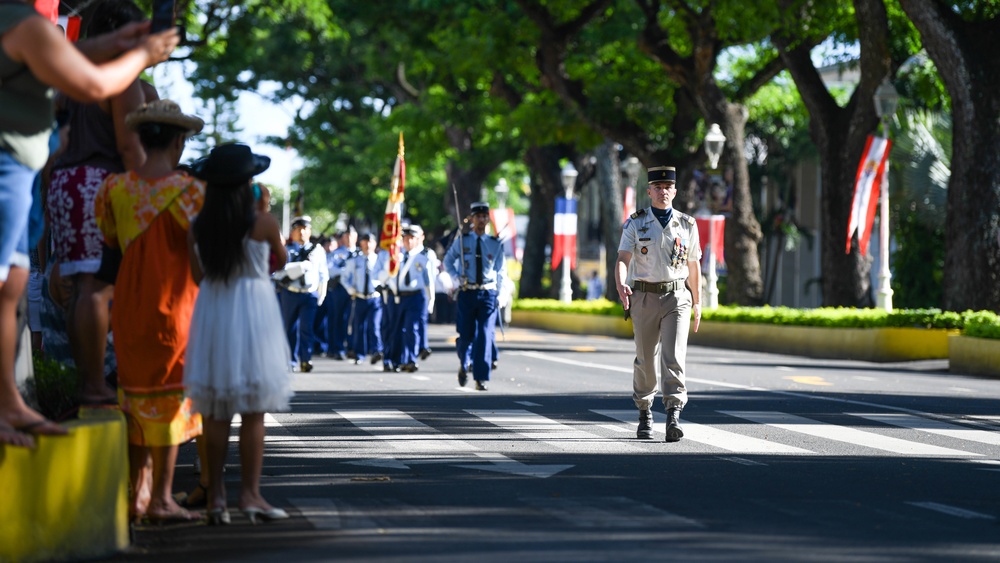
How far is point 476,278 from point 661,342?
6.18m

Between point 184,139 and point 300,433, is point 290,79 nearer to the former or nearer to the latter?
point 300,433

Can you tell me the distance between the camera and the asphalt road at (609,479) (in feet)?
23.8

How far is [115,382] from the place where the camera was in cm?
916

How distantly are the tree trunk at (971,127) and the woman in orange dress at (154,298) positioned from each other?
61.2 ft

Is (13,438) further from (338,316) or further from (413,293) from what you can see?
(338,316)

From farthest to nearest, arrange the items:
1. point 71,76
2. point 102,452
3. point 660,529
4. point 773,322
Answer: point 773,322 < point 660,529 < point 102,452 < point 71,76

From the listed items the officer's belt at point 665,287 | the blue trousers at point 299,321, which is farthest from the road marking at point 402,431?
the blue trousers at point 299,321

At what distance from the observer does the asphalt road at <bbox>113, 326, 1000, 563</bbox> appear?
725cm

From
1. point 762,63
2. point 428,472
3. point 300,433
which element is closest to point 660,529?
point 428,472

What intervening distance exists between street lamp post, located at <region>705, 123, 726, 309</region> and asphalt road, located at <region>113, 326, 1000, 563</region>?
14225 millimetres

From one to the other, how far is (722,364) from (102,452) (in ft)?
59.0

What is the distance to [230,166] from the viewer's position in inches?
307

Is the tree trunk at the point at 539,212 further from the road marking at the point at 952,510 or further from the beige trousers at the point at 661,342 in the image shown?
the road marking at the point at 952,510

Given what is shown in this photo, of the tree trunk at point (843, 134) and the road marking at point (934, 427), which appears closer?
the road marking at point (934, 427)
